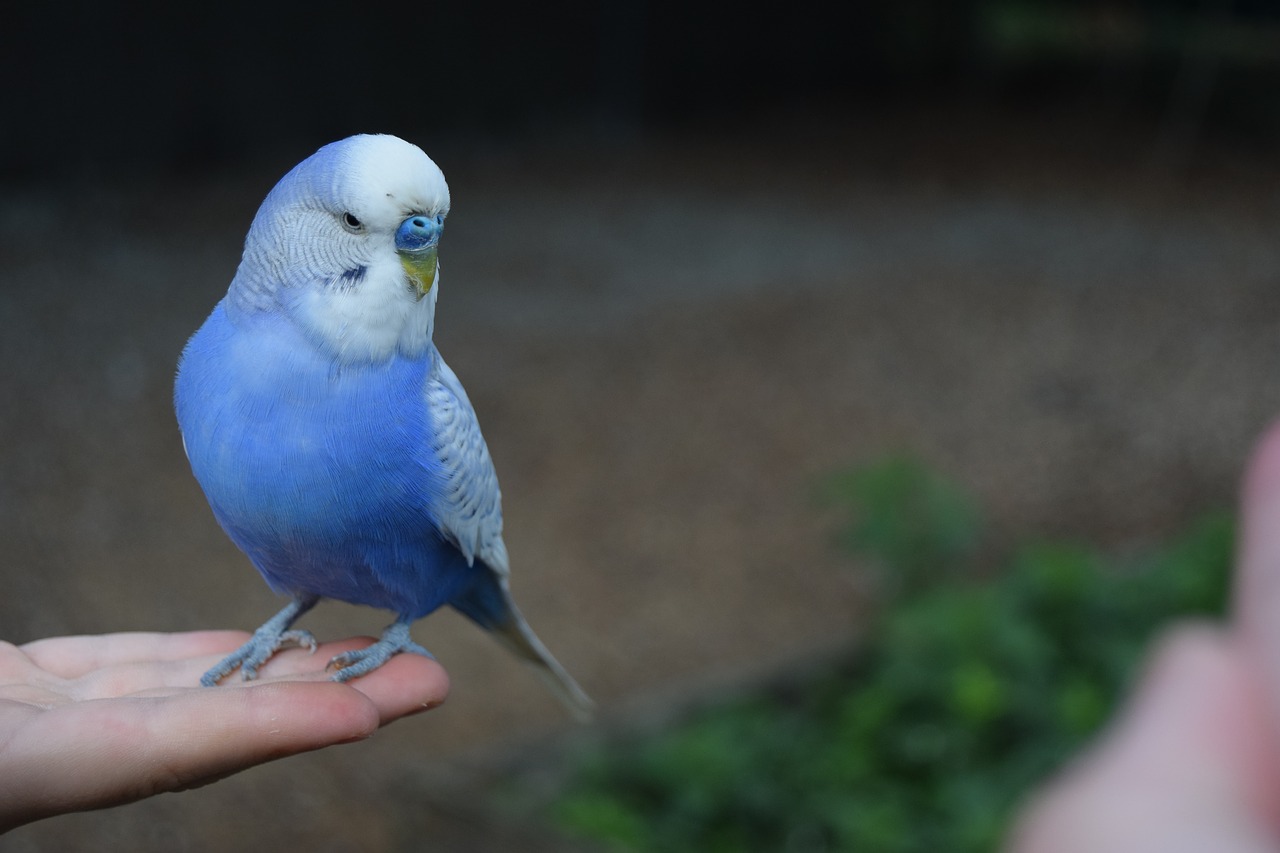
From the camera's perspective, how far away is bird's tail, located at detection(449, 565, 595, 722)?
198 centimetres

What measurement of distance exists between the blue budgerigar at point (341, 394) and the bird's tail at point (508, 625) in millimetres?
218

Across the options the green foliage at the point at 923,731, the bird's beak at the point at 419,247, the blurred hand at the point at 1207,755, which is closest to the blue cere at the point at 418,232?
the bird's beak at the point at 419,247

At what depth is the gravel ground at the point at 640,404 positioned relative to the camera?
4781 millimetres

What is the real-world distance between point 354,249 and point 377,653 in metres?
0.73

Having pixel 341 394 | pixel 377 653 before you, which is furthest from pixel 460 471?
pixel 377 653

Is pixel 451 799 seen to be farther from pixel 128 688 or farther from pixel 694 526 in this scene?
pixel 694 526

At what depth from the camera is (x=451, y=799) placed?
3602 millimetres

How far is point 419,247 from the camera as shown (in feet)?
4.62

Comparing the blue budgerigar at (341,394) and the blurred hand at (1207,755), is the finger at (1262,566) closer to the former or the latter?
the blurred hand at (1207,755)

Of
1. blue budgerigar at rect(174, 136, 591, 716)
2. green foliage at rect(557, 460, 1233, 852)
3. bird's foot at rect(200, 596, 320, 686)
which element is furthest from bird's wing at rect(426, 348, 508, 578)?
green foliage at rect(557, 460, 1233, 852)

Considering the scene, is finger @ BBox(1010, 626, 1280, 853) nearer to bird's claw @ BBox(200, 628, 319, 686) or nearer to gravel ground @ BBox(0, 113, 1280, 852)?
bird's claw @ BBox(200, 628, 319, 686)

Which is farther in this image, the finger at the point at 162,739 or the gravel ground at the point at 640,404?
the gravel ground at the point at 640,404

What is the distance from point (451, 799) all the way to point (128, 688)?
178cm

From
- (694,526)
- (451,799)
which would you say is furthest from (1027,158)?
(451,799)
